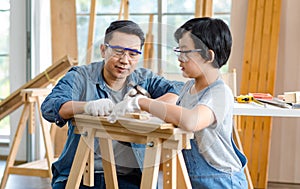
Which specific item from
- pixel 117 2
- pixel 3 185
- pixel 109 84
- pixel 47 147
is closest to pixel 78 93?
pixel 109 84

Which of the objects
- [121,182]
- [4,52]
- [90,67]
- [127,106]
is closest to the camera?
[127,106]

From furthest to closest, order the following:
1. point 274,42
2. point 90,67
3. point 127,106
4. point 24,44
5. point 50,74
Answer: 1. point 24,44
2. point 274,42
3. point 50,74
4. point 90,67
5. point 127,106

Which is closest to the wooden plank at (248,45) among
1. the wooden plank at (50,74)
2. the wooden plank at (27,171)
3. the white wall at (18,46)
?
the wooden plank at (50,74)

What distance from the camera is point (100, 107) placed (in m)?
1.66

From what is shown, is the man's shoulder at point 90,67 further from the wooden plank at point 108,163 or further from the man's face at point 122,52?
the wooden plank at point 108,163

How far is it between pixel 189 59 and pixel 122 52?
7.9 inches

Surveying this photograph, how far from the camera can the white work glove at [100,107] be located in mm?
1654

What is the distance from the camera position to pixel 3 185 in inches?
138

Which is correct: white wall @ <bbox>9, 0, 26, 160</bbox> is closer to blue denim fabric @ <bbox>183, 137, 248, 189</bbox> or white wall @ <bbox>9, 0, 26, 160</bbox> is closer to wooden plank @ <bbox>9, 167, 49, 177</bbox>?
wooden plank @ <bbox>9, 167, 49, 177</bbox>

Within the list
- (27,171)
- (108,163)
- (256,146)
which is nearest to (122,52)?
(108,163)

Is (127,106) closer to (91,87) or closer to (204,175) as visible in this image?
(91,87)

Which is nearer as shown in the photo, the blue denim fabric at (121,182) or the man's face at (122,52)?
the man's face at (122,52)

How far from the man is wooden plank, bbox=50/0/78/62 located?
2.49 m

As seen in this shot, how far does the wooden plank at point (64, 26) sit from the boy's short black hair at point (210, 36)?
108 inches
